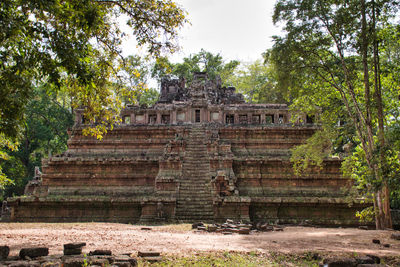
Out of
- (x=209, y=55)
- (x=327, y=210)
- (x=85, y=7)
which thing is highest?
(x=209, y=55)

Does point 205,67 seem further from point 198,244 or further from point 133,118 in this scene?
point 198,244

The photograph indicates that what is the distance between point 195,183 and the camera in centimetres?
1670

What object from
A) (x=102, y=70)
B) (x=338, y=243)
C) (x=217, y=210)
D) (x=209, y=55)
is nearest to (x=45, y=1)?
(x=102, y=70)

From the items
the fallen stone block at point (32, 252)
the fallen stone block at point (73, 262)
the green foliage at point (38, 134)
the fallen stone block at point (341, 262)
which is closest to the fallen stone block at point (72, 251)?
the fallen stone block at point (32, 252)

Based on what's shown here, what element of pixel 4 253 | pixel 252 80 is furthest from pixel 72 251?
pixel 252 80

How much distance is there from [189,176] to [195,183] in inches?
25.3

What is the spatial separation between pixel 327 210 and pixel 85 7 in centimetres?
1401

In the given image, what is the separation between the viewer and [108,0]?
898cm

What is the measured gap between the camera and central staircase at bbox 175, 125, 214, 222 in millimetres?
14859

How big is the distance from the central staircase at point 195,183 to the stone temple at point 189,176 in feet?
0.16

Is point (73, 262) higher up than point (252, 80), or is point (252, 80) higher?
Result: point (252, 80)

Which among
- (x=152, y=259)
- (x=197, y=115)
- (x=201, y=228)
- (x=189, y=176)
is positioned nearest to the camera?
(x=152, y=259)

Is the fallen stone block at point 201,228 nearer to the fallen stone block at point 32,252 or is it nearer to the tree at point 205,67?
the fallen stone block at point 32,252

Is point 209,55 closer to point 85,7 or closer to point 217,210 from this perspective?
point 217,210
